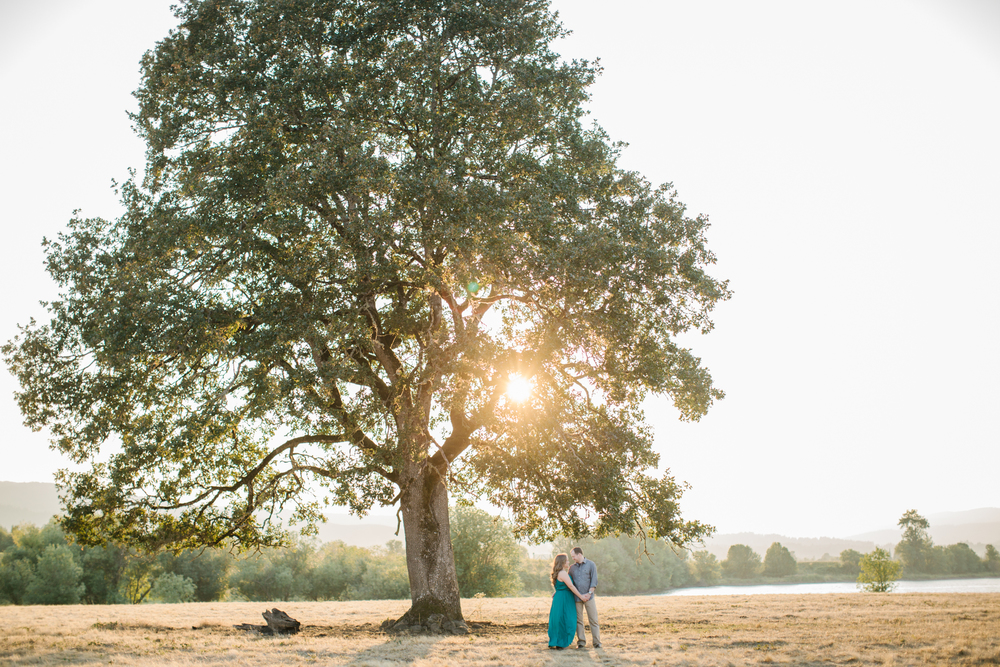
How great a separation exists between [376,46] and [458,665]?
41.0 feet

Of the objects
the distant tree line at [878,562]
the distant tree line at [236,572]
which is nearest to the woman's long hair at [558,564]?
the distant tree line at [236,572]

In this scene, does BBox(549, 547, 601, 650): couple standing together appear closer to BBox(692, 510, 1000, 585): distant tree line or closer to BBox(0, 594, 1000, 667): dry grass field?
BBox(0, 594, 1000, 667): dry grass field

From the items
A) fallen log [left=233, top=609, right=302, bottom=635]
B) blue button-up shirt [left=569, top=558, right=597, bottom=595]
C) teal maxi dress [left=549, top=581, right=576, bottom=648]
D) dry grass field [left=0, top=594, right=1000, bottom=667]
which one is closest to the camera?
dry grass field [left=0, top=594, right=1000, bottom=667]

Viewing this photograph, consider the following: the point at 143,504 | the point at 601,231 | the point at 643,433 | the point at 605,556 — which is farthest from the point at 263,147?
the point at 605,556

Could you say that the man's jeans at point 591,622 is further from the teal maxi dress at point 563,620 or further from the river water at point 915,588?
the river water at point 915,588

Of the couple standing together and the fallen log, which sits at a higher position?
the couple standing together

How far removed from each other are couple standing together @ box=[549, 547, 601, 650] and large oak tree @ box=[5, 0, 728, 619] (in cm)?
119

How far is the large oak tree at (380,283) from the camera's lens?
11008mm

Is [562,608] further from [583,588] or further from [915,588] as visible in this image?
[915,588]

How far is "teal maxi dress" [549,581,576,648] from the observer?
10531 millimetres

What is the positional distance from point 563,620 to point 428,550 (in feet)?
13.7

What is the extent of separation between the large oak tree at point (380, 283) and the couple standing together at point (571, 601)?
1.19m

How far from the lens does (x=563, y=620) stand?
1062 cm

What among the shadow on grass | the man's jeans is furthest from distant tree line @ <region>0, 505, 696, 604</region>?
the man's jeans
